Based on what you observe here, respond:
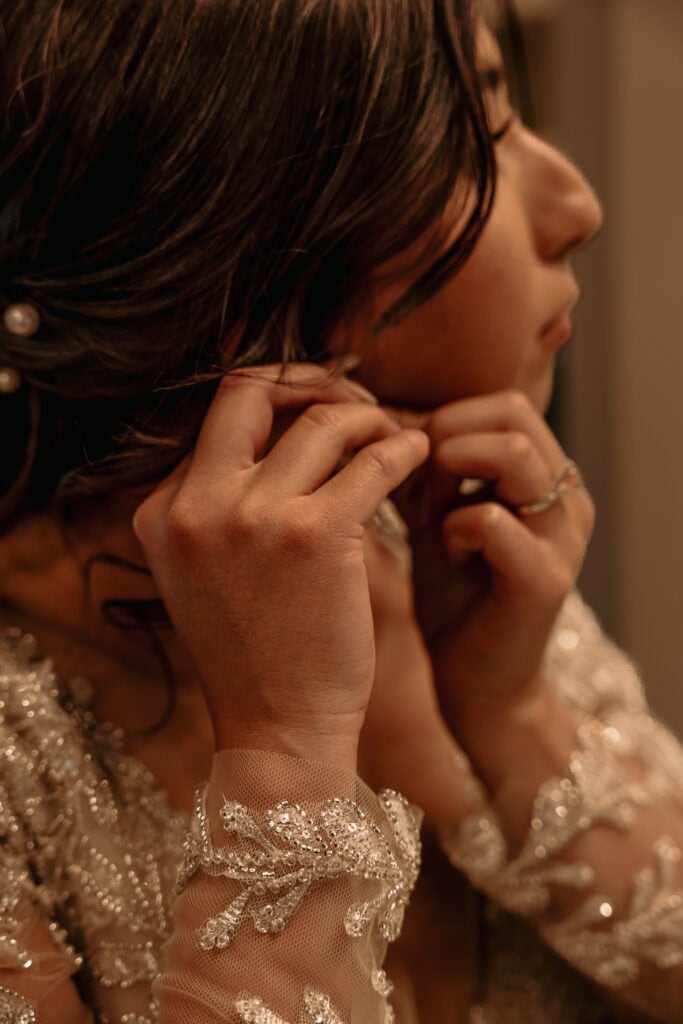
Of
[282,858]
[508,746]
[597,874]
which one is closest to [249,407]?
[282,858]

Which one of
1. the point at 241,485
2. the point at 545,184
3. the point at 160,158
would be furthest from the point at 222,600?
the point at 545,184

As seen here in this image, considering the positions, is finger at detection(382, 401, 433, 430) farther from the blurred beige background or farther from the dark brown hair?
the blurred beige background

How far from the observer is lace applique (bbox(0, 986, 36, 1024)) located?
2.13ft

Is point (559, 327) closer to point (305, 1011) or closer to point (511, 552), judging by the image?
point (511, 552)

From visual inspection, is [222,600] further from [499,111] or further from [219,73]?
[499,111]

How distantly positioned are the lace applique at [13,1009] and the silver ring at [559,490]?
49 cm

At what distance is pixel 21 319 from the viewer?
2.27 ft

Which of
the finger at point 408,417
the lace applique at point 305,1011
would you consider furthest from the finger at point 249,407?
the lace applique at point 305,1011

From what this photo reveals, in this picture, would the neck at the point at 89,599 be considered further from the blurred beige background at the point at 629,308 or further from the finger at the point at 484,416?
the blurred beige background at the point at 629,308

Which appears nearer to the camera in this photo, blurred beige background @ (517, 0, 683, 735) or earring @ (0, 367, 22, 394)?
earring @ (0, 367, 22, 394)

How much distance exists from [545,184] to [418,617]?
361 mm

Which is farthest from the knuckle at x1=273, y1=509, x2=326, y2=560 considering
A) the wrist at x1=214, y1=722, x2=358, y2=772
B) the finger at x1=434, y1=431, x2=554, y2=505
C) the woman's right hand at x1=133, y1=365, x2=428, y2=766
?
the finger at x1=434, y1=431, x2=554, y2=505

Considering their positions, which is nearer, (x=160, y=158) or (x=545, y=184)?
(x=160, y=158)

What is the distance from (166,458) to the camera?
72 centimetres
